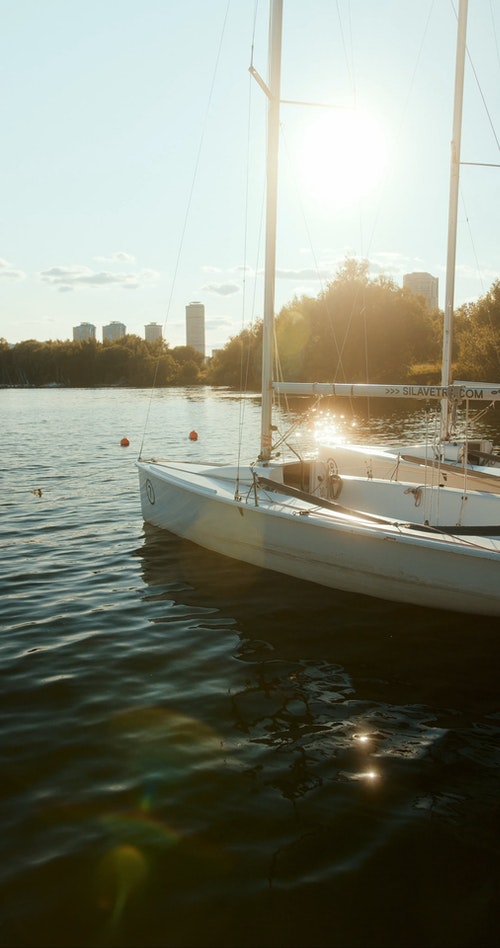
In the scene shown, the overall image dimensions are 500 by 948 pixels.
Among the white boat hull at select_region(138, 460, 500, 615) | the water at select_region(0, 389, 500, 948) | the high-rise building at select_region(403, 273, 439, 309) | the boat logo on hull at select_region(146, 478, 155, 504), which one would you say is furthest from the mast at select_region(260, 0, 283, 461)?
the high-rise building at select_region(403, 273, 439, 309)

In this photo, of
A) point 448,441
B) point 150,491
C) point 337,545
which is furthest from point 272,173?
point 448,441

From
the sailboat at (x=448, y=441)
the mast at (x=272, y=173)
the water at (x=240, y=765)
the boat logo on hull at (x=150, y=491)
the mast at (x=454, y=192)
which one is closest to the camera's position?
the water at (x=240, y=765)

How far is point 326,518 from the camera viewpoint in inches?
327

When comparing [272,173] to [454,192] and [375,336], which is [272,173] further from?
[375,336]

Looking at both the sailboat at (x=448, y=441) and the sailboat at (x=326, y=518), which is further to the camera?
the sailboat at (x=448, y=441)

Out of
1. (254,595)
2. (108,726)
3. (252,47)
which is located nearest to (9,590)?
(254,595)

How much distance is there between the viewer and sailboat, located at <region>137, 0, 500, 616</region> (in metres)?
7.46

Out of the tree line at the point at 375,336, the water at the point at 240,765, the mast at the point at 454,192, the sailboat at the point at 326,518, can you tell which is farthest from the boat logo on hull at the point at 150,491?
the tree line at the point at 375,336

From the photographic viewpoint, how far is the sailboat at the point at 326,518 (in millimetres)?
7461

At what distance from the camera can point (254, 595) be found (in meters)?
8.85

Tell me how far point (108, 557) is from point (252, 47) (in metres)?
7.67

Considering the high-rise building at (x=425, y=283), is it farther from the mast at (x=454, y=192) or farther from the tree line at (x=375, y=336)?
the mast at (x=454, y=192)

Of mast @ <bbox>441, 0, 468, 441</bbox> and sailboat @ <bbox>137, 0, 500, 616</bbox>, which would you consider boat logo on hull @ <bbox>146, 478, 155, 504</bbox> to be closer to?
sailboat @ <bbox>137, 0, 500, 616</bbox>

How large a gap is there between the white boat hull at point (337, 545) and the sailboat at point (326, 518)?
14 millimetres
